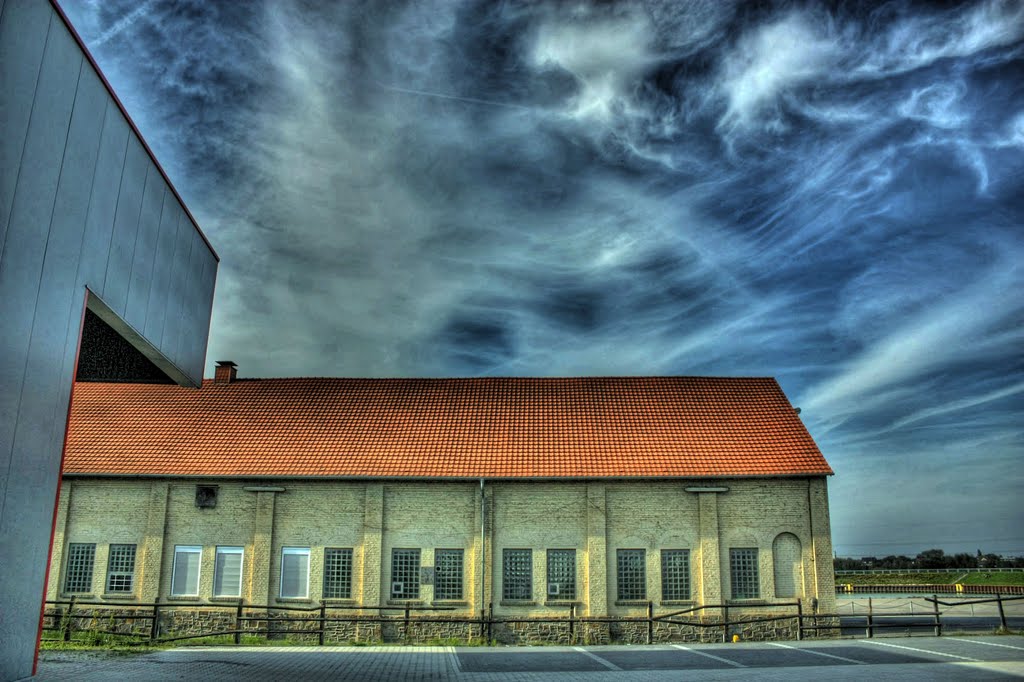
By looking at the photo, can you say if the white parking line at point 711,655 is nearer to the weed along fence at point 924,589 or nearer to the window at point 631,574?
the window at point 631,574

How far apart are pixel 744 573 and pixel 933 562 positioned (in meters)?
54.2

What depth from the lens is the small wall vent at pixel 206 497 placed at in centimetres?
2820

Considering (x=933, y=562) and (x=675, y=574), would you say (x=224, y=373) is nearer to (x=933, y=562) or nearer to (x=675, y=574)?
(x=675, y=574)

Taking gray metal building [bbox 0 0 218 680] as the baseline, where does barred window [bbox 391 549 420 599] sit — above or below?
below

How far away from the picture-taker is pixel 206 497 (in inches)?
1112

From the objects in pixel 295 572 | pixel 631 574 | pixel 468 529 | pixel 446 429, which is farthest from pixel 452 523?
pixel 631 574

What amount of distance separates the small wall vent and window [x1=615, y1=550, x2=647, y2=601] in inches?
569

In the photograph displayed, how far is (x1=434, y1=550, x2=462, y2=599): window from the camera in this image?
89.5ft

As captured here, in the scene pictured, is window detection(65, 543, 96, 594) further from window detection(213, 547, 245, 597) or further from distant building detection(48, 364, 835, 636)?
window detection(213, 547, 245, 597)

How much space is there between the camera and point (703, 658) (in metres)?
19.6

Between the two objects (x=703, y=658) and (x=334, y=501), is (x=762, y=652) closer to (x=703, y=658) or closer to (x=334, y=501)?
(x=703, y=658)

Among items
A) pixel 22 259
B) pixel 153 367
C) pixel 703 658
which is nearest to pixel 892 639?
pixel 703 658

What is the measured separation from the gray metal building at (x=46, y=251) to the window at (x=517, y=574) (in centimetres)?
1625

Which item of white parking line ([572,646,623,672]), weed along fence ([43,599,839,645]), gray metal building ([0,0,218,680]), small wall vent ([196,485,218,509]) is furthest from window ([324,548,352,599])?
gray metal building ([0,0,218,680])
